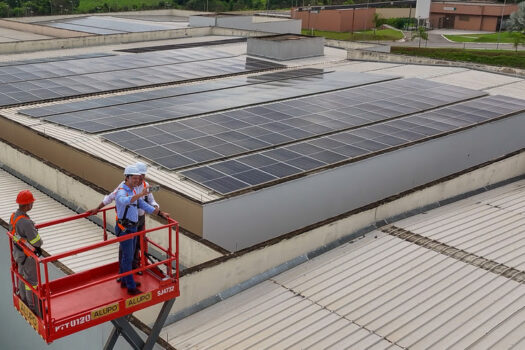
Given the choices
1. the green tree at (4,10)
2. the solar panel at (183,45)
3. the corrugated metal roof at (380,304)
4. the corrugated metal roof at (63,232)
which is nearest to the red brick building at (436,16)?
the solar panel at (183,45)

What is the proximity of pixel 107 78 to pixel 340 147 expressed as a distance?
53.1 feet

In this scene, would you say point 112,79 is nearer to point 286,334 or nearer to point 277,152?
point 277,152

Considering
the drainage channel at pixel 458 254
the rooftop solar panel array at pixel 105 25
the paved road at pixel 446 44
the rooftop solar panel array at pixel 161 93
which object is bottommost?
the drainage channel at pixel 458 254

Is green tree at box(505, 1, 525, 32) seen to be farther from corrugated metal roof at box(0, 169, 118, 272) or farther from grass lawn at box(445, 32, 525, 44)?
corrugated metal roof at box(0, 169, 118, 272)

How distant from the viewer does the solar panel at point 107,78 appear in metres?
26.8

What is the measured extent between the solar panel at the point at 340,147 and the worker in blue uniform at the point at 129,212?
17.8 feet

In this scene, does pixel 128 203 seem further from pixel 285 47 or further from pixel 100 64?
pixel 285 47

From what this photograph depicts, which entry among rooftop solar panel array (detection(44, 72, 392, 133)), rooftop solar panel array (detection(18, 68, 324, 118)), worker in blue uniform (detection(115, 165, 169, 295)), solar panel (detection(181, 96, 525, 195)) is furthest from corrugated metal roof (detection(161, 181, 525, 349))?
rooftop solar panel array (detection(18, 68, 324, 118))

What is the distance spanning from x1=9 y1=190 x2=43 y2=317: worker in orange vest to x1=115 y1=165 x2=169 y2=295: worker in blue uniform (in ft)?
4.58

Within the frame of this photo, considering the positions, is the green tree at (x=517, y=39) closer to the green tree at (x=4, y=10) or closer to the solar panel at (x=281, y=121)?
the solar panel at (x=281, y=121)

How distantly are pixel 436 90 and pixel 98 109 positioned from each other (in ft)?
51.8

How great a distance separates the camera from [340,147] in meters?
19.2

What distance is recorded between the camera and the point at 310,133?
20.5m

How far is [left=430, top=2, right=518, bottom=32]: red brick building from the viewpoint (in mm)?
91875
